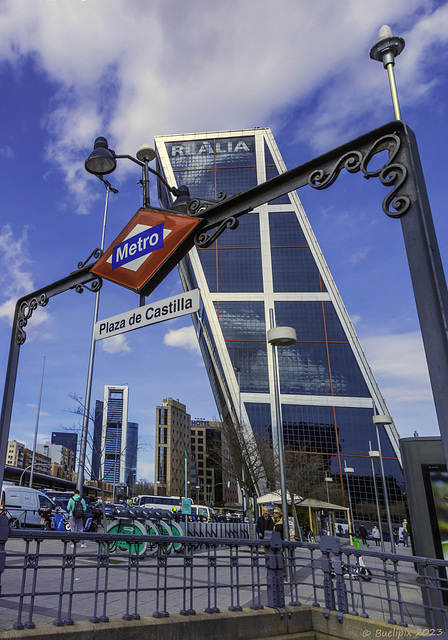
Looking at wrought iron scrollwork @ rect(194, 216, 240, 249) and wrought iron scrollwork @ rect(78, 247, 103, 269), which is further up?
wrought iron scrollwork @ rect(78, 247, 103, 269)

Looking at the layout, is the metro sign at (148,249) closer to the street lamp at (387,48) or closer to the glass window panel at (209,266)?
the street lamp at (387,48)

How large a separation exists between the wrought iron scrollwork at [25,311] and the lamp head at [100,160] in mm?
1980

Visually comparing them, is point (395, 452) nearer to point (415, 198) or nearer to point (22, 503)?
point (22, 503)

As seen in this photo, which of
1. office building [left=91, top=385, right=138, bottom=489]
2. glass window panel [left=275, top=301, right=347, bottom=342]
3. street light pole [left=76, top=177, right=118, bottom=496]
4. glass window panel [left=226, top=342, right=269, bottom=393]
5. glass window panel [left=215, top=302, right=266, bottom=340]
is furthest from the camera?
glass window panel [left=275, top=301, right=347, bottom=342]

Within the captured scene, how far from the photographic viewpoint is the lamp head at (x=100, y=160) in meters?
6.91

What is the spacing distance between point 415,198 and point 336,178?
2.99 ft

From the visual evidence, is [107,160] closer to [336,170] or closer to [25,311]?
[25,311]

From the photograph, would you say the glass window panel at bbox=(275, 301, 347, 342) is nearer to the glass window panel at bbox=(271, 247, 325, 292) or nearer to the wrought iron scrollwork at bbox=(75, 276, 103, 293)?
the glass window panel at bbox=(271, 247, 325, 292)

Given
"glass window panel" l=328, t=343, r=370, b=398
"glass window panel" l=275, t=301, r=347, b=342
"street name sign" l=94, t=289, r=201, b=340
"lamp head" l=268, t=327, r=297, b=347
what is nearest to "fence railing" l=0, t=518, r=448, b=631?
"street name sign" l=94, t=289, r=201, b=340

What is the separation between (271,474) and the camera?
44500 mm

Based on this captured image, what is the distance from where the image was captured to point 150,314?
559cm

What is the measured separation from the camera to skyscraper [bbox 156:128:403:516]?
7412cm

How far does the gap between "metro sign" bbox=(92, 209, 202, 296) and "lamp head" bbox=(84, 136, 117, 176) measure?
1.16m

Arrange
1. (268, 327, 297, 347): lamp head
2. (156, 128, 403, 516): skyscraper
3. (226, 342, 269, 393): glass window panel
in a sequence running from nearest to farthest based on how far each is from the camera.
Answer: (268, 327, 297, 347): lamp head, (156, 128, 403, 516): skyscraper, (226, 342, 269, 393): glass window panel
